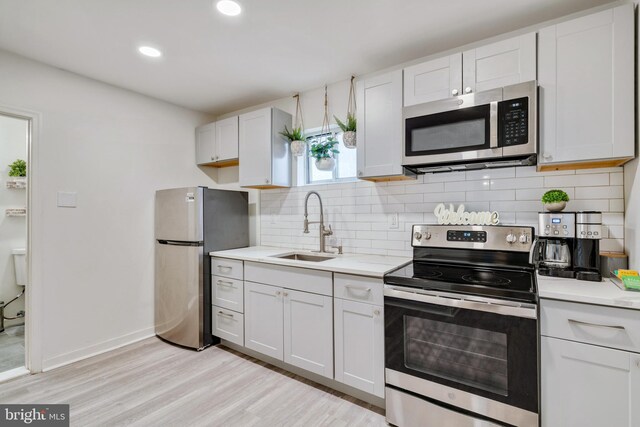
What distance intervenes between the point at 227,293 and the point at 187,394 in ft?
2.69

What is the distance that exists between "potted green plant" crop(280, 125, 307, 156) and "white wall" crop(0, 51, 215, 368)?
52.0 inches

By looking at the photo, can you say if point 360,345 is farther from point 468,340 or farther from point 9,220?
point 9,220

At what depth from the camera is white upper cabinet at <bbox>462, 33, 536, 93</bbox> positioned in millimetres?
1737

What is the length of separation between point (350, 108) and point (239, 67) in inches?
39.2

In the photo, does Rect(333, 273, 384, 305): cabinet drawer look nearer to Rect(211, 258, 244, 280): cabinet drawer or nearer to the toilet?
Rect(211, 258, 244, 280): cabinet drawer

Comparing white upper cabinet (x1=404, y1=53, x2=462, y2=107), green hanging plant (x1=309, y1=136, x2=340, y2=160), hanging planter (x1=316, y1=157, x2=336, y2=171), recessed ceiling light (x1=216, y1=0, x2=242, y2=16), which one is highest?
recessed ceiling light (x1=216, y1=0, x2=242, y2=16)

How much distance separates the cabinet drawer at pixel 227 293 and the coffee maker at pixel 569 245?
83.6 inches

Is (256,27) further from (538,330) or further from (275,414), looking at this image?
(275,414)

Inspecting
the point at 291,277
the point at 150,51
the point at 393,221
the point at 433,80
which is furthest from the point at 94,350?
the point at 433,80

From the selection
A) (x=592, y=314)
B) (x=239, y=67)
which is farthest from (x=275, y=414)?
(x=239, y=67)

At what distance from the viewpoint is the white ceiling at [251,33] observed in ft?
5.88

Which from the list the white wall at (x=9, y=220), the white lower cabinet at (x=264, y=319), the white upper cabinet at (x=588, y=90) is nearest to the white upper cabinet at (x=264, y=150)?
the white lower cabinet at (x=264, y=319)

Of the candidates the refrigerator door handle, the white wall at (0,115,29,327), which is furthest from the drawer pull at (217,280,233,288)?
the white wall at (0,115,29,327)

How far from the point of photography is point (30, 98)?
2.38 meters
